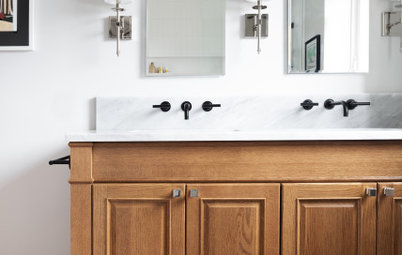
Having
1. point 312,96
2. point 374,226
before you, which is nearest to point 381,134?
point 374,226

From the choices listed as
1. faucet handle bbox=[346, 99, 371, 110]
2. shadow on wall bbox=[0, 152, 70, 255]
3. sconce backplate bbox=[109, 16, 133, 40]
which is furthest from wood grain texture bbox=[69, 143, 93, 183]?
faucet handle bbox=[346, 99, 371, 110]

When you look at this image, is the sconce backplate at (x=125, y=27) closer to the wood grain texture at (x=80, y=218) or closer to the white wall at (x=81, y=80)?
the white wall at (x=81, y=80)

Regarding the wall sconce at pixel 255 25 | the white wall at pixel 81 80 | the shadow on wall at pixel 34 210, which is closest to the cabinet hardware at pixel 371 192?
the white wall at pixel 81 80

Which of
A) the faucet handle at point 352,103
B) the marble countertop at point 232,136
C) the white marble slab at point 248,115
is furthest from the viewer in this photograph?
the white marble slab at point 248,115

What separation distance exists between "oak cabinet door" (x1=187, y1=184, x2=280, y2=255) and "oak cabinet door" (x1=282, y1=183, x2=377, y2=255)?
0.17 feet

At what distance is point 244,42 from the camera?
180 cm

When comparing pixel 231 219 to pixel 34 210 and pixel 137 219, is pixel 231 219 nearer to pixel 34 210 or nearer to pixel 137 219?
pixel 137 219

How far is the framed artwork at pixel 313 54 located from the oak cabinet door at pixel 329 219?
30.8 inches

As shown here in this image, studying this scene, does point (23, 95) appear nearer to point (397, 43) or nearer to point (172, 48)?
point (172, 48)

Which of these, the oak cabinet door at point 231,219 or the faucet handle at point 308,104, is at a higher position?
the faucet handle at point 308,104

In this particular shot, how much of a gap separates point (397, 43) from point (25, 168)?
7.38 ft

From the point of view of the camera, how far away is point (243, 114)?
5.77 ft

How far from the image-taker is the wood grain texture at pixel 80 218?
A: 47.9 inches

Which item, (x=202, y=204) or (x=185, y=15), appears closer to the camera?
(x=202, y=204)
